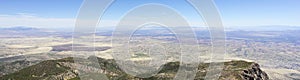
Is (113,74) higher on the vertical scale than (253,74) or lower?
lower

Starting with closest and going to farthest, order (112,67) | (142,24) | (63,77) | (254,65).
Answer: (142,24)
(254,65)
(63,77)
(112,67)

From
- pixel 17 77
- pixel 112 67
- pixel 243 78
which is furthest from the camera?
pixel 112 67

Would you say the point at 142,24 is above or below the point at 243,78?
above

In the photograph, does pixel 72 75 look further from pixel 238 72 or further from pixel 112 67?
pixel 238 72

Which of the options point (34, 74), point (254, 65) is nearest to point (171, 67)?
point (254, 65)

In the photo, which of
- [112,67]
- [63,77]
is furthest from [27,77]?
[112,67]

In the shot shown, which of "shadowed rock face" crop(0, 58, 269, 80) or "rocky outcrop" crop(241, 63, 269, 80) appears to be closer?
"rocky outcrop" crop(241, 63, 269, 80)

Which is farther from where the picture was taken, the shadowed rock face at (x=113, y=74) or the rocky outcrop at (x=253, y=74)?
the shadowed rock face at (x=113, y=74)

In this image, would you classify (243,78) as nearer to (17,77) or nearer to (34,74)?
(34,74)

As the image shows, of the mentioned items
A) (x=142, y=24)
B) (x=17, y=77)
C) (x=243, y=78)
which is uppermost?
(x=142, y=24)

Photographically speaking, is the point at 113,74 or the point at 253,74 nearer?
the point at 253,74

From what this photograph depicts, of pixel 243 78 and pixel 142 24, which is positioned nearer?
pixel 142 24
